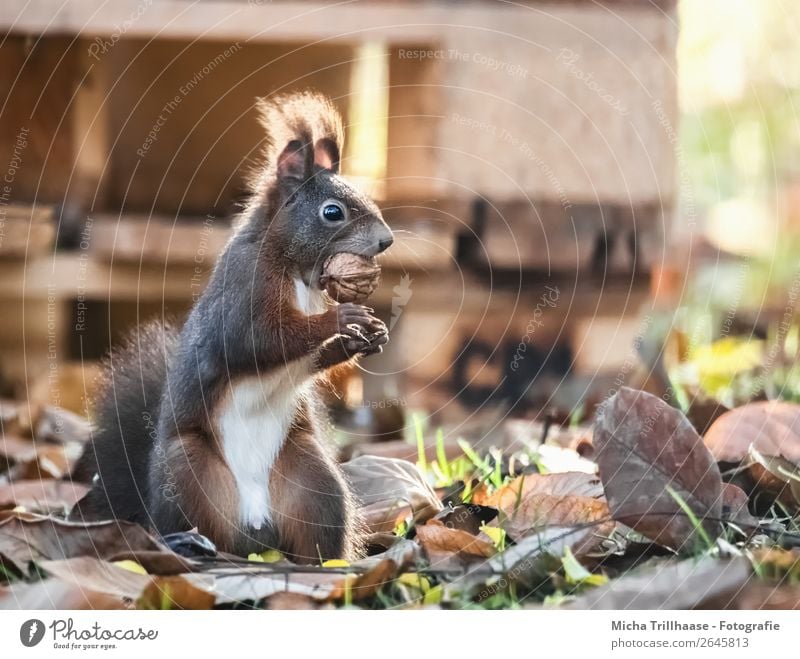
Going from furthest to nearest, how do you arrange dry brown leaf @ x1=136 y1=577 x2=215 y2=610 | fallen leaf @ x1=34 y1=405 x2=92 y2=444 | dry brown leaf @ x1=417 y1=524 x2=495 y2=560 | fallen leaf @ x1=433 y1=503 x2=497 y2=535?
fallen leaf @ x1=34 y1=405 x2=92 y2=444
fallen leaf @ x1=433 y1=503 x2=497 y2=535
dry brown leaf @ x1=417 y1=524 x2=495 y2=560
dry brown leaf @ x1=136 y1=577 x2=215 y2=610

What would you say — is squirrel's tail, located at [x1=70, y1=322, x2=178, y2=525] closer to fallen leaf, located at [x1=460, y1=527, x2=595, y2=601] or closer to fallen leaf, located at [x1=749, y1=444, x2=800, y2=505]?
fallen leaf, located at [x1=460, y1=527, x2=595, y2=601]

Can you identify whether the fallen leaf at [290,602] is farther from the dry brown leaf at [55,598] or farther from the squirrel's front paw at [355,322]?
the squirrel's front paw at [355,322]

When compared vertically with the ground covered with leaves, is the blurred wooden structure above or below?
above

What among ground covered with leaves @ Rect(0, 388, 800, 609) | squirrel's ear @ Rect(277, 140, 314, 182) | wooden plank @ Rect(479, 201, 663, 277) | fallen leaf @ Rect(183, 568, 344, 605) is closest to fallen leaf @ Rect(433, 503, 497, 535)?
ground covered with leaves @ Rect(0, 388, 800, 609)

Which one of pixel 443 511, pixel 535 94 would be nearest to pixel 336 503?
pixel 443 511

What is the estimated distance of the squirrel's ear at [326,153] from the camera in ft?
4.86

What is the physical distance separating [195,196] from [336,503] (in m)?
1.57

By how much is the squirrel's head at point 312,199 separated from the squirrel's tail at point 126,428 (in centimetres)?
29

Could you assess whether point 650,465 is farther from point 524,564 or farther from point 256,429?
point 256,429

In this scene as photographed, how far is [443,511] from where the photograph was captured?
1444 millimetres

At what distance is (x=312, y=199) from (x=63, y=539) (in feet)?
1.75

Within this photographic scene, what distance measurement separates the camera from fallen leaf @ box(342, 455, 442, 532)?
1486mm

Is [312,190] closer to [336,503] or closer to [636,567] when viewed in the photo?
[336,503]

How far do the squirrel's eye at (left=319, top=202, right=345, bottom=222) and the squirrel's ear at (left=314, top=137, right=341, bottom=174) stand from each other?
8 centimetres
